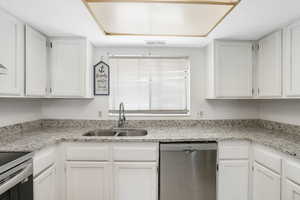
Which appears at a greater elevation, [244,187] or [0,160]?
[0,160]

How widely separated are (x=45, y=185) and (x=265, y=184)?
2103 mm

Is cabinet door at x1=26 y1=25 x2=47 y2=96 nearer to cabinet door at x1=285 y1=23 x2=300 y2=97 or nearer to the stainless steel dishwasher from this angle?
the stainless steel dishwasher

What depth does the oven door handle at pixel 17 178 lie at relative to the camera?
3.72ft

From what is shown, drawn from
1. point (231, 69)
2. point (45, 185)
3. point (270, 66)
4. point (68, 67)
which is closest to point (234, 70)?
point (231, 69)

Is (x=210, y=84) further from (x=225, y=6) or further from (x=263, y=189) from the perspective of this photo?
(x=263, y=189)

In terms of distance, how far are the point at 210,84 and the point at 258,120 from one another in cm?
96

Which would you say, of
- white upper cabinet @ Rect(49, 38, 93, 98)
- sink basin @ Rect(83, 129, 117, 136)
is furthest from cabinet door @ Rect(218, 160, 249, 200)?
white upper cabinet @ Rect(49, 38, 93, 98)

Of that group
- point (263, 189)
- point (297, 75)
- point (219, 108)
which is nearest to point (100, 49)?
point (219, 108)

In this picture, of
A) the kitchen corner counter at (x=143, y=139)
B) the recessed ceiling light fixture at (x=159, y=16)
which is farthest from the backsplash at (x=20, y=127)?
the recessed ceiling light fixture at (x=159, y=16)

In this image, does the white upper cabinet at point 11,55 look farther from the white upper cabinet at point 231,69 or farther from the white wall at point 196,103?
the white upper cabinet at point 231,69

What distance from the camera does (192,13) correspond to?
5.25 ft

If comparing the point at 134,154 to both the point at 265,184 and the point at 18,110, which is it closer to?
the point at 265,184

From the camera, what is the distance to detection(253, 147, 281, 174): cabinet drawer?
1608mm

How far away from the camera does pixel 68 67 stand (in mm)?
2314
